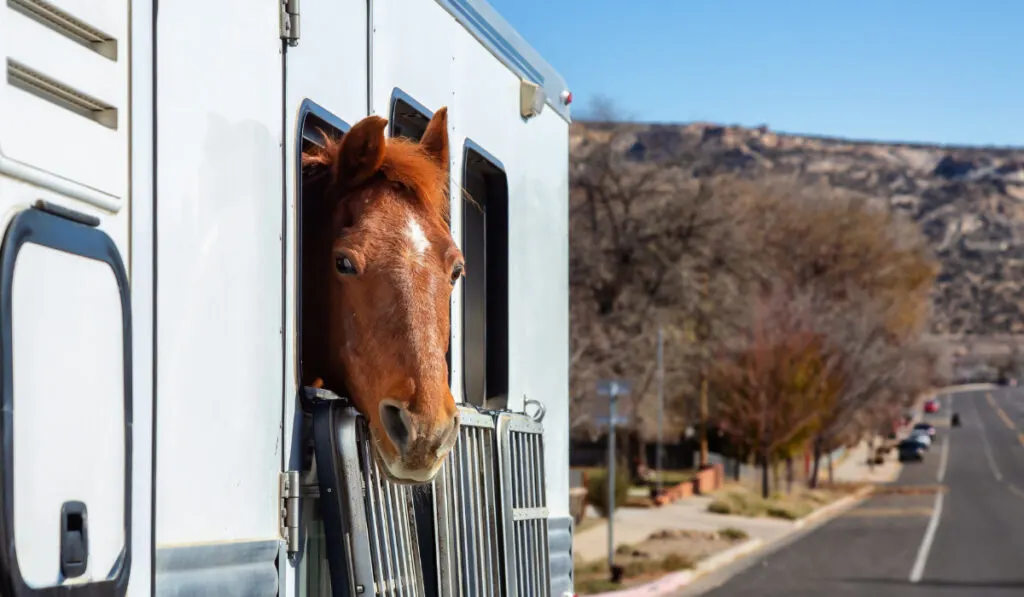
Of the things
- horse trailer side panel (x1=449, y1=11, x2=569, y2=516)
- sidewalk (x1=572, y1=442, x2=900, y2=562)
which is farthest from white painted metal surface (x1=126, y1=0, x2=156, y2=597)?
sidewalk (x1=572, y1=442, x2=900, y2=562)

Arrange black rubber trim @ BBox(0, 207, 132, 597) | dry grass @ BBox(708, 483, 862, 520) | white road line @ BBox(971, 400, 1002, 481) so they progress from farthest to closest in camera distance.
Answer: white road line @ BBox(971, 400, 1002, 481)
dry grass @ BBox(708, 483, 862, 520)
black rubber trim @ BBox(0, 207, 132, 597)

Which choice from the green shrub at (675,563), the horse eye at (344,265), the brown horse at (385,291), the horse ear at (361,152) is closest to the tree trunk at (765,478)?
the green shrub at (675,563)

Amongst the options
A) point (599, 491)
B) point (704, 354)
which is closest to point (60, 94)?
point (599, 491)

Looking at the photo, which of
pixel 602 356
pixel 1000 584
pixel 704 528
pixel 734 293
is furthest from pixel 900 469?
pixel 1000 584

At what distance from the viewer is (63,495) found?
8.49 ft

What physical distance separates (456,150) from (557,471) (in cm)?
176

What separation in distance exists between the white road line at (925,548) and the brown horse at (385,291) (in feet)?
67.8

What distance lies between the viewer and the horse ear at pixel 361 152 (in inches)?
147

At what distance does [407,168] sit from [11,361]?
163cm

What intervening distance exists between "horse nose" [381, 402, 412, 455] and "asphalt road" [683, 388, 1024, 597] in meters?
18.1

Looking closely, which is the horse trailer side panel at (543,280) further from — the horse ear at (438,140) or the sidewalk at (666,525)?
the sidewalk at (666,525)

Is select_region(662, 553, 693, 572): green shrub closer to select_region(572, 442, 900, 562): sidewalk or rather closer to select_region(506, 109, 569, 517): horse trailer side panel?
select_region(572, 442, 900, 562): sidewalk

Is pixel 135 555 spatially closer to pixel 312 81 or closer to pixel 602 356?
pixel 312 81

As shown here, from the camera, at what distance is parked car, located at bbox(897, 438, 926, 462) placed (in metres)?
80.3
